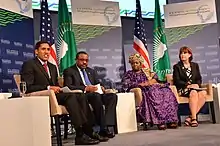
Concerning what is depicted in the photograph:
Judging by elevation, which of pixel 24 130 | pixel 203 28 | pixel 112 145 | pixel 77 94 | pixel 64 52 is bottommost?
pixel 112 145

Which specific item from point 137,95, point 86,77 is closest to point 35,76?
point 86,77

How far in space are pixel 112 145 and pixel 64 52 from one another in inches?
100

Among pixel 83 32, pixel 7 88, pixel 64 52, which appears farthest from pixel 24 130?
pixel 83 32

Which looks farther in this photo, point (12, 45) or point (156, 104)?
point (156, 104)

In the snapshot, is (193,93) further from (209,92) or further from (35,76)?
(35,76)

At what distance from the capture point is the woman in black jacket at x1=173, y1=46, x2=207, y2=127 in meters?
5.26

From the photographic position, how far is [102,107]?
3.92m

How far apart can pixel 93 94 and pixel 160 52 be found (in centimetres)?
285

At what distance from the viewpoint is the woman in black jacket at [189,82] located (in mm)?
5258

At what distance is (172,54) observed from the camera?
6.69 meters

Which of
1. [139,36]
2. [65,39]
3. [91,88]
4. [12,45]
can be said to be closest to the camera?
[91,88]

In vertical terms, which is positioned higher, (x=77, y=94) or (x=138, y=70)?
(x=138, y=70)

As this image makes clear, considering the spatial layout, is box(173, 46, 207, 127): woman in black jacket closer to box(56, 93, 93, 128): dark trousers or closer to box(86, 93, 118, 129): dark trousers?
box(86, 93, 118, 129): dark trousers

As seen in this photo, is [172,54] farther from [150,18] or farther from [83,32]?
[83,32]
